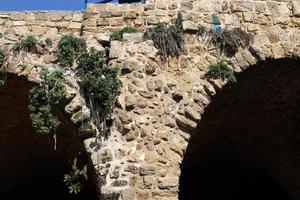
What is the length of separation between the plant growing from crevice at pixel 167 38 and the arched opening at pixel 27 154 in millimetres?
1459

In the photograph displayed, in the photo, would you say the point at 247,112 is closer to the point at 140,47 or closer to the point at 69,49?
the point at 140,47

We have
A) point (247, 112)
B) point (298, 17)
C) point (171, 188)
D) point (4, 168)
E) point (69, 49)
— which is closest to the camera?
point (171, 188)

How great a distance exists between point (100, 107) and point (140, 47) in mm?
943

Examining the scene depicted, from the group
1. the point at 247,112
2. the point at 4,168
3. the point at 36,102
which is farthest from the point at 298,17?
the point at 4,168

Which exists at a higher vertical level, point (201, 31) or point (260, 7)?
point (260, 7)

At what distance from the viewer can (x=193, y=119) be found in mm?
6125

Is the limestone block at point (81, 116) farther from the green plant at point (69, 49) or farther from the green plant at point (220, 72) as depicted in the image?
the green plant at point (220, 72)

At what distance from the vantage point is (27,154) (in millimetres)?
8352

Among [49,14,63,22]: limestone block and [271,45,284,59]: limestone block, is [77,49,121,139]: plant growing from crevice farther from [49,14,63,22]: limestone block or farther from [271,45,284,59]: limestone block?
[271,45,284,59]: limestone block

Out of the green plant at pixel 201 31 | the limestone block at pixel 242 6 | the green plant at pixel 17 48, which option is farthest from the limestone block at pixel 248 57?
the green plant at pixel 17 48

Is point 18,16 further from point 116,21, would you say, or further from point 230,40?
point 230,40

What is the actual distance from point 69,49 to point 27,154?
2.61 meters

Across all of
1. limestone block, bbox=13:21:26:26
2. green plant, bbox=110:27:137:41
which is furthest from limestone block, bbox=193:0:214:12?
limestone block, bbox=13:21:26:26

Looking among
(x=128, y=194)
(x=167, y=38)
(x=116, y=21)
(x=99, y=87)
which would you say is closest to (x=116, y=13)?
(x=116, y=21)
